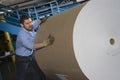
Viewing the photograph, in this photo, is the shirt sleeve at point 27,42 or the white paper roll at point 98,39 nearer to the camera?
the white paper roll at point 98,39

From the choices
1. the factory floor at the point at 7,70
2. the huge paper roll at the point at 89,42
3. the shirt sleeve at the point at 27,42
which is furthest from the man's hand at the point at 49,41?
the factory floor at the point at 7,70

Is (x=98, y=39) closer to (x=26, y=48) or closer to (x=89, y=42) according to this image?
(x=89, y=42)

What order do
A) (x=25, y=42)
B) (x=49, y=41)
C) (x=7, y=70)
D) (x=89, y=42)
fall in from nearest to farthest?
(x=89, y=42), (x=49, y=41), (x=25, y=42), (x=7, y=70)

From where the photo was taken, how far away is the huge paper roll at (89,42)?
6.61ft

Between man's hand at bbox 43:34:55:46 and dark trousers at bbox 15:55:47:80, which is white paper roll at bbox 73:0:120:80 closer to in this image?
man's hand at bbox 43:34:55:46

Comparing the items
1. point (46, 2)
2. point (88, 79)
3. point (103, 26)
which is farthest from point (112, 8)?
point (46, 2)

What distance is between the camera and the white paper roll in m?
2.02

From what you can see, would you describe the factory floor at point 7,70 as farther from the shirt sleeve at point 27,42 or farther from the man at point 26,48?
the shirt sleeve at point 27,42

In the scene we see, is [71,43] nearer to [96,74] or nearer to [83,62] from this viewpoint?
[83,62]

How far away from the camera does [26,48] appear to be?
2863 millimetres

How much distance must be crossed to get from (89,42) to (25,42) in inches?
35.6

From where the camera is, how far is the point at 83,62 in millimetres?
1999

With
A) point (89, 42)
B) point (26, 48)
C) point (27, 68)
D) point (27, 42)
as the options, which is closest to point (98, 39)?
point (89, 42)

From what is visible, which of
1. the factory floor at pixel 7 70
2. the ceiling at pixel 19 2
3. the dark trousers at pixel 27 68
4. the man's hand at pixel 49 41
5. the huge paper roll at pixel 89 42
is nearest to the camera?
the huge paper roll at pixel 89 42
